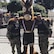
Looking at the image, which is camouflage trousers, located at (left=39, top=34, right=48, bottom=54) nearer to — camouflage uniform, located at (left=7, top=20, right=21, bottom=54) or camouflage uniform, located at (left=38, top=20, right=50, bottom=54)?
camouflage uniform, located at (left=38, top=20, right=50, bottom=54)

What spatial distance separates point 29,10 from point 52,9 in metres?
46.1

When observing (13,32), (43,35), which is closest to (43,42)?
(43,35)

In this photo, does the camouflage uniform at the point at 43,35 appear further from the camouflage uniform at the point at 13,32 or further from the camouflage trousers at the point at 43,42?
the camouflage uniform at the point at 13,32

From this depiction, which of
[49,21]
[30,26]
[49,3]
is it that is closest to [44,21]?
[49,21]

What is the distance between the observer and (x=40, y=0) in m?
50.4

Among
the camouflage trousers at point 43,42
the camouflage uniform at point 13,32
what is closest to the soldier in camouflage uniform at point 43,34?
the camouflage trousers at point 43,42

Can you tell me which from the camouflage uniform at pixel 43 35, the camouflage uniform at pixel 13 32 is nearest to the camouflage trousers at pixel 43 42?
the camouflage uniform at pixel 43 35

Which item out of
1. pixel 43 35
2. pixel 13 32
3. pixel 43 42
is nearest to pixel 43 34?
pixel 43 35

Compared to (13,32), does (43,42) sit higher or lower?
lower

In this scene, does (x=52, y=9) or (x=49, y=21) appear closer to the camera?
(x=49, y=21)

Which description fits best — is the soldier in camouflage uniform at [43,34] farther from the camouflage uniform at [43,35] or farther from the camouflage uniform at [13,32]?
the camouflage uniform at [13,32]

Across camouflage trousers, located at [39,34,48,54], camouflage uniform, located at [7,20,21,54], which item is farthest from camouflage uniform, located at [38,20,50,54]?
camouflage uniform, located at [7,20,21,54]

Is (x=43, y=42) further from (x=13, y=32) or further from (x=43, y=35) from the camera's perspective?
(x=13, y=32)

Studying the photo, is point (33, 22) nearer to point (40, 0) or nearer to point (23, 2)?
point (23, 2)
